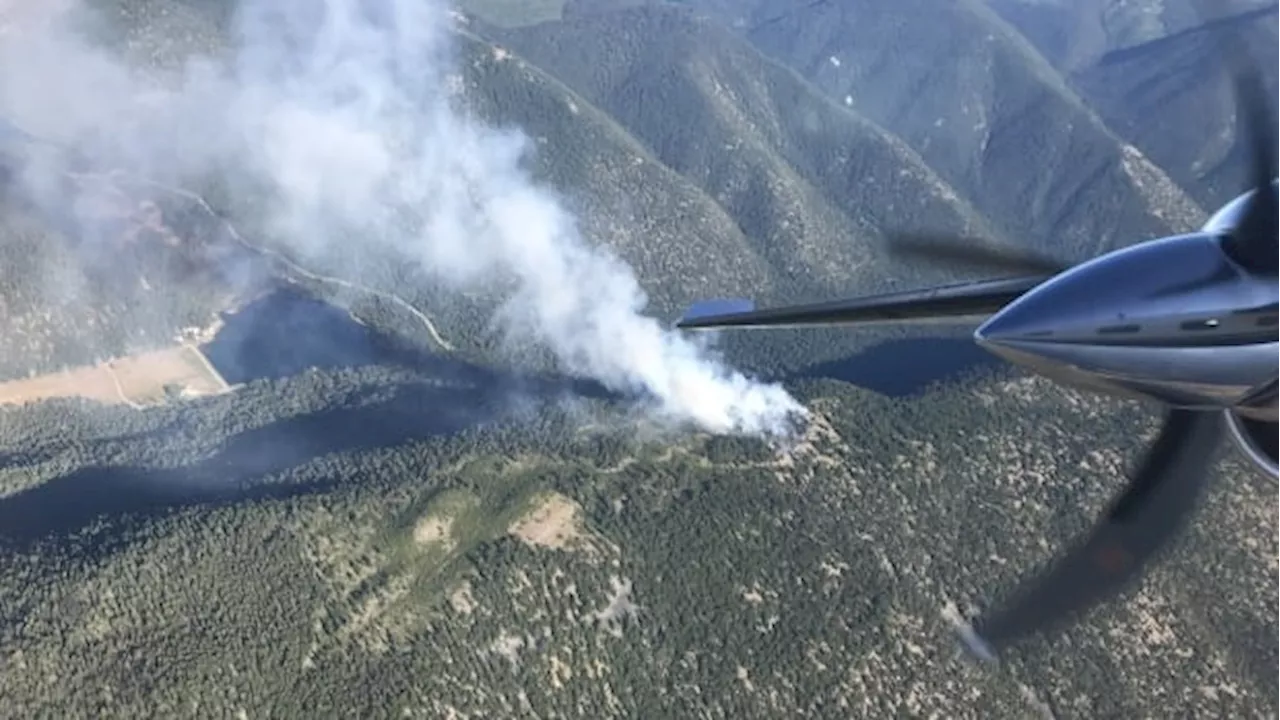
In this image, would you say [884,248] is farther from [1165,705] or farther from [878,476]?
[878,476]

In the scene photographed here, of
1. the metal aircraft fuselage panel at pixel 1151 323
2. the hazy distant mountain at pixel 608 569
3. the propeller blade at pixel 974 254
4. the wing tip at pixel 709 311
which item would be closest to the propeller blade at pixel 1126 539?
the metal aircraft fuselage panel at pixel 1151 323

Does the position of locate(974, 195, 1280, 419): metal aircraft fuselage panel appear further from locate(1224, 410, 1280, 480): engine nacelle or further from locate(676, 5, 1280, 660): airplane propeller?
locate(1224, 410, 1280, 480): engine nacelle

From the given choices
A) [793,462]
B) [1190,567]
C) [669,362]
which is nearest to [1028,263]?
[1190,567]

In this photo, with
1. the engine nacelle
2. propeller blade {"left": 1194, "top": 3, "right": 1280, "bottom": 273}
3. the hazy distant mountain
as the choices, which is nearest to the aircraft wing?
propeller blade {"left": 1194, "top": 3, "right": 1280, "bottom": 273}

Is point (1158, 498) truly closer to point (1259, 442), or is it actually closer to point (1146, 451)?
point (1146, 451)

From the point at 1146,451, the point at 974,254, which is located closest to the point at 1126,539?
the point at 1146,451

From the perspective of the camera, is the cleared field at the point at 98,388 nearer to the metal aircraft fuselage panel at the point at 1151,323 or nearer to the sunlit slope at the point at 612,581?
the sunlit slope at the point at 612,581
